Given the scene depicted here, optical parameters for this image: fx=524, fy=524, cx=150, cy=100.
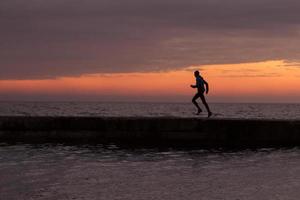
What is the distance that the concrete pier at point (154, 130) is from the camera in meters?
17.4

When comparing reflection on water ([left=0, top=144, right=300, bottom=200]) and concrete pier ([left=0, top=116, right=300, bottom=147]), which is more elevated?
concrete pier ([left=0, top=116, right=300, bottom=147])

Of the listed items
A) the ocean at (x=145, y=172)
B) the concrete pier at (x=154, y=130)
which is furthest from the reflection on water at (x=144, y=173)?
the concrete pier at (x=154, y=130)

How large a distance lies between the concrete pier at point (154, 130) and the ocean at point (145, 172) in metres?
0.99

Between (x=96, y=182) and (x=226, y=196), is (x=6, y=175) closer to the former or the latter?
(x=96, y=182)

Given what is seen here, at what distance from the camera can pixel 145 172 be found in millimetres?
12086

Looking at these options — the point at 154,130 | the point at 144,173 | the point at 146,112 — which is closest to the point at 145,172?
the point at 144,173

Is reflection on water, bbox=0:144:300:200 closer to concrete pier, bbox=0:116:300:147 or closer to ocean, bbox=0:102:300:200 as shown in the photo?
ocean, bbox=0:102:300:200

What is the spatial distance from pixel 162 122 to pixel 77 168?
577 centimetres

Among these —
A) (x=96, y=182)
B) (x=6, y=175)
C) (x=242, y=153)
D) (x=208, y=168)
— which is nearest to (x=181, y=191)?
(x=96, y=182)

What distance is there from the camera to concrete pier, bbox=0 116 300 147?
57.0 feet

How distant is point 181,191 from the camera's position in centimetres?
987

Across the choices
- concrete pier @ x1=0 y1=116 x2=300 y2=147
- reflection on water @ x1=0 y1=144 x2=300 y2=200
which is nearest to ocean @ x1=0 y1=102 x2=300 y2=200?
reflection on water @ x1=0 y1=144 x2=300 y2=200

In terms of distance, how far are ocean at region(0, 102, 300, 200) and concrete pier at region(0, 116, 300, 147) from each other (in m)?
0.99

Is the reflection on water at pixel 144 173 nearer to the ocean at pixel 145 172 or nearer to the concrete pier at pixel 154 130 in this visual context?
the ocean at pixel 145 172
